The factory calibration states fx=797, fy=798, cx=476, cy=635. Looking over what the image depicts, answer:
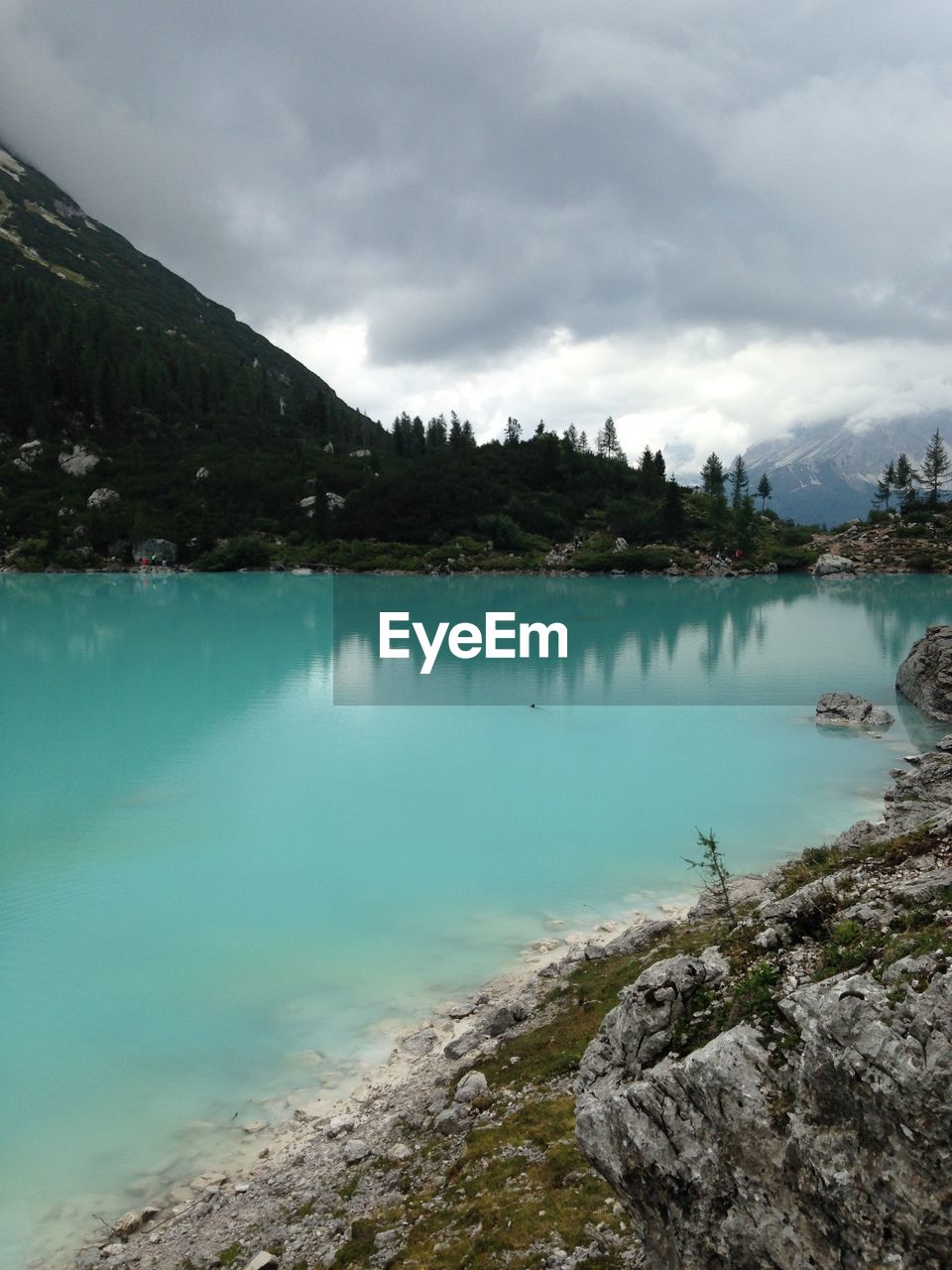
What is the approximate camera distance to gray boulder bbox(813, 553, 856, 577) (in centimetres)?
10762

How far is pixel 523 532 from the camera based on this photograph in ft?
393

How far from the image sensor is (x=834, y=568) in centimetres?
10794

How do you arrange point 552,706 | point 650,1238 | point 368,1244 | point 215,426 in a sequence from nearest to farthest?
point 650,1238
point 368,1244
point 552,706
point 215,426

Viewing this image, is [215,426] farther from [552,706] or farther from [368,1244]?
[368,1244]

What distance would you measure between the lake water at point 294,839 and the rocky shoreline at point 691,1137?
244 centimetres

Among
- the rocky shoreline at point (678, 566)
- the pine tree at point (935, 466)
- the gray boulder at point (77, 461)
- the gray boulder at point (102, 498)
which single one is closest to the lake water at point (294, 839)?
the rocky shoreline at point (678, 566)

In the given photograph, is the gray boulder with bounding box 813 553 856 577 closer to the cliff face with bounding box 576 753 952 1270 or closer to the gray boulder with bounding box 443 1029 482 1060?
the gray boulder with bounding box 443 1029 482 1060

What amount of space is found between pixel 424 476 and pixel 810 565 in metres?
59.5

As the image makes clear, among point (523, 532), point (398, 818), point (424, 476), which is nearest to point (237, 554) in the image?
point (424, 476)

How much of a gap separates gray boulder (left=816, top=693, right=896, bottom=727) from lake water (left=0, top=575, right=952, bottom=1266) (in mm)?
794

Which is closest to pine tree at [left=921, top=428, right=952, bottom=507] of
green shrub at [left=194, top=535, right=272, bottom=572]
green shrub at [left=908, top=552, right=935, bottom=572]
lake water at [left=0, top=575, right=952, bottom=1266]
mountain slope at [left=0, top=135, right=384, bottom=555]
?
green shrub at [left=908, top=552, right=935, bottom=572]

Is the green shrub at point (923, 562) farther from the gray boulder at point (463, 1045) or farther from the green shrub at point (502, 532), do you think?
the gray boulder at point (463, 1045)

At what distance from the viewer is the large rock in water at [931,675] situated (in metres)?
35.1

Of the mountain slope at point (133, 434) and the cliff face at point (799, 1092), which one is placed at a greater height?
the mountain slope at point (133, 434)
